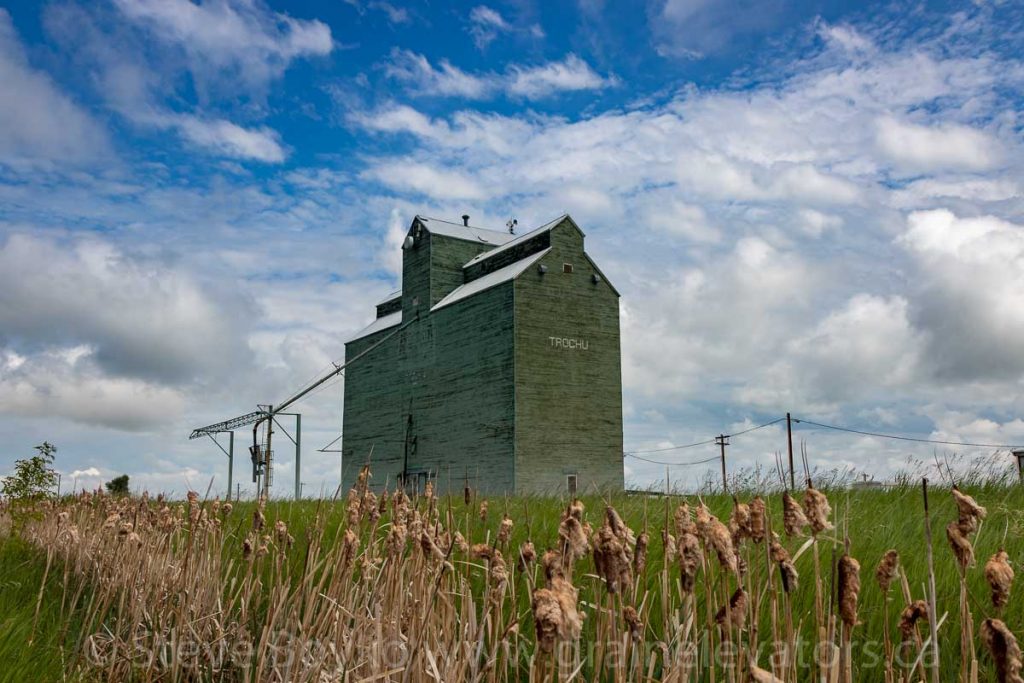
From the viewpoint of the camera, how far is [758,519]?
2.23 metres

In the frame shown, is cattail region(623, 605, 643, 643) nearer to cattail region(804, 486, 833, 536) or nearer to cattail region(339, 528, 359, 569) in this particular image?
cattail region(804, 486, 833, 536)

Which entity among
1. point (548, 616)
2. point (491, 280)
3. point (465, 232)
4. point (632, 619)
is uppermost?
point (465, 232)

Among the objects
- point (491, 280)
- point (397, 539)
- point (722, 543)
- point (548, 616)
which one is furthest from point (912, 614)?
point (491, 280)

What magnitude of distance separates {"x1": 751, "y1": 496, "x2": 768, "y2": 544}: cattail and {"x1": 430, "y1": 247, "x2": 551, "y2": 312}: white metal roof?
25899 mm

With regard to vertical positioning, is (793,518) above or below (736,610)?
above

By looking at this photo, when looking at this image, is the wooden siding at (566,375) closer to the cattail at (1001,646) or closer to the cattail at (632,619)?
the cattail at (632,619)

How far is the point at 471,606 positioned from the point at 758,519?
172cm

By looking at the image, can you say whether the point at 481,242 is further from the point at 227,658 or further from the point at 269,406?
the point at 227,658

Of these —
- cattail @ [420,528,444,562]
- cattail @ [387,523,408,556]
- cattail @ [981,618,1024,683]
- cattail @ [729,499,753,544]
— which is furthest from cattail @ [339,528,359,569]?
cattail @ [981,618,1024,683]

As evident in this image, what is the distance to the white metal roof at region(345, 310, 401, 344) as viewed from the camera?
36.8m

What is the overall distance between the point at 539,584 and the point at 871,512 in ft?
18.0

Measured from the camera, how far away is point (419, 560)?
3875 millimetres

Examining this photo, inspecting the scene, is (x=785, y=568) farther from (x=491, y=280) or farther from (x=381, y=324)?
(x=381, y=324)

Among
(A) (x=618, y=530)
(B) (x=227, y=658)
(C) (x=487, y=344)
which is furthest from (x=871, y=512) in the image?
(C) (x=487, y=344)
